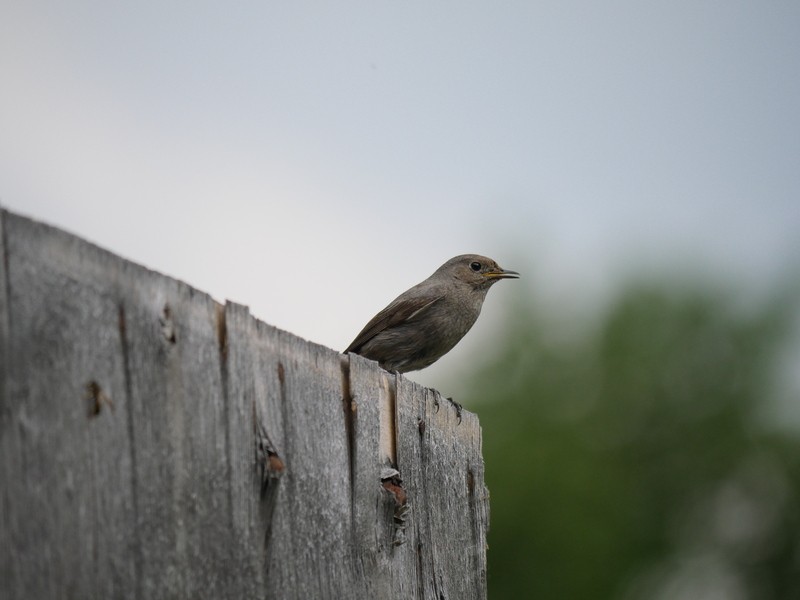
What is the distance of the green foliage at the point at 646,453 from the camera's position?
2069 centimetres

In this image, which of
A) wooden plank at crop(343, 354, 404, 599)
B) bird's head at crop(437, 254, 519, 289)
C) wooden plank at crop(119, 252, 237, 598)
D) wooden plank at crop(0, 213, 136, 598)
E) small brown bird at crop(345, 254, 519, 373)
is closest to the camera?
wooden plank at crop(0, 213, 136, 598)

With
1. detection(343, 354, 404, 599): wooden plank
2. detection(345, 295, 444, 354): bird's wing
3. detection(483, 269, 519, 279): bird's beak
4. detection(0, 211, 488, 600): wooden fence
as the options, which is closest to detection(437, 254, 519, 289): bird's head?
detection(483, 269, 519, 279): bird's beak

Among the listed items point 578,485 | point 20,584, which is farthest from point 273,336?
point 578,485

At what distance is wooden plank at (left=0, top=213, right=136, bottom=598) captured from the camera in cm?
230

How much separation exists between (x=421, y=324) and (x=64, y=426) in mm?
6096

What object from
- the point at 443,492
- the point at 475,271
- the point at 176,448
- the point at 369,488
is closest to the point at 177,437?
the point at 176,448

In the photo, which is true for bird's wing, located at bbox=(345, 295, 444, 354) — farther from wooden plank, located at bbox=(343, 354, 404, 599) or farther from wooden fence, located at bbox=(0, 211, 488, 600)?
wooden plank, located at bbox=(343, 354, 404, 599)

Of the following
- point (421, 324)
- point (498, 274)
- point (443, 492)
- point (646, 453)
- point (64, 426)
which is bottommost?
point (64, 426)

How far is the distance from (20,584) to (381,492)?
1.42m

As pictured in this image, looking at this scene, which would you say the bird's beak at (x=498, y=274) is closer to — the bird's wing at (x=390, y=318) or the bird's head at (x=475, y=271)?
the bird's head at (x=475, y=271)

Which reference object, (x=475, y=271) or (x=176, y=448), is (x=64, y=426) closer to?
(x=176, y=448)

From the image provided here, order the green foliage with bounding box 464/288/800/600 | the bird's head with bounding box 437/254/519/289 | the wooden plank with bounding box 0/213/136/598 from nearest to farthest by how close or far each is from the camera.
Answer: the wooden plank with bounding box 0/213/136/598 < the bird's head with bounding box 437/254/519/289 < the green foliage with bounding box 464/288/800/600

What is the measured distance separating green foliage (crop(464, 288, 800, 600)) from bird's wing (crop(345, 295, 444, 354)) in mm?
12649

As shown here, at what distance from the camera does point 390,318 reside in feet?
27.2
